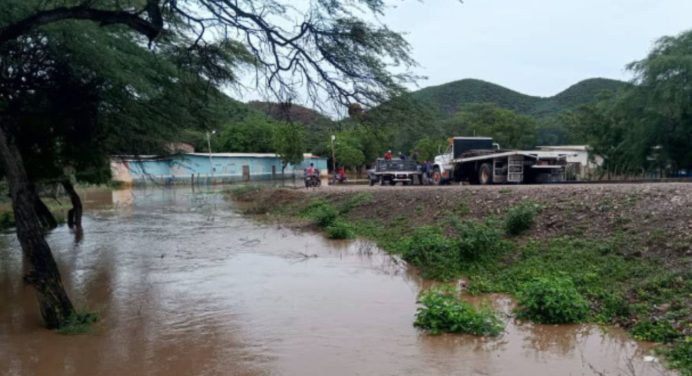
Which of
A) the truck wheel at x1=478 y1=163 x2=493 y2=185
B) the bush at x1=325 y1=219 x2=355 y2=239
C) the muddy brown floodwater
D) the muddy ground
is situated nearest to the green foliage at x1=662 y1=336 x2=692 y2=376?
the muddy brown floodwater

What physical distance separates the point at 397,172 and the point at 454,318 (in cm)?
2378

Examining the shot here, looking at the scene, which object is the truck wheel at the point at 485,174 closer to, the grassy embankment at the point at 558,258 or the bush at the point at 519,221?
the grassy embankment at the point at 558,258

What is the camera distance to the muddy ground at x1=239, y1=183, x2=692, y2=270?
9.16 metres

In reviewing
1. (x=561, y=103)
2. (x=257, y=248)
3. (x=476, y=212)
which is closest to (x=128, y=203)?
(x=257, y=248)

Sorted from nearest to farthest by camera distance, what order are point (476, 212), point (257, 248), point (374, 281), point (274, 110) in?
point (274, 110), point (374, 281), point (476, 212), point (257, 248)

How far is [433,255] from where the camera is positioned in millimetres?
11562

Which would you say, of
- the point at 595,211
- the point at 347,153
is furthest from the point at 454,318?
the point at 347,153

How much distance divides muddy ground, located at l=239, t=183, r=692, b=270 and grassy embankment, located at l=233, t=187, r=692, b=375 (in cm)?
3

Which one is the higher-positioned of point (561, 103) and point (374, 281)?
point (561, 103)

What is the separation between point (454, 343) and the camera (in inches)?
277

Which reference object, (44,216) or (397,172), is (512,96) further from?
(44,216)

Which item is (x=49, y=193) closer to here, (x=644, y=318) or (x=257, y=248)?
(x=257, y=248)

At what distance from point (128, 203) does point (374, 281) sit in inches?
1124

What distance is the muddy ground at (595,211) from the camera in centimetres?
916
